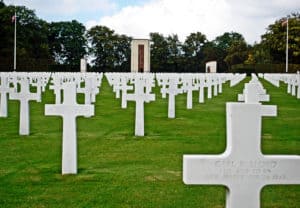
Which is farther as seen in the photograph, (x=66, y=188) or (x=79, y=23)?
(x=79, y=23)

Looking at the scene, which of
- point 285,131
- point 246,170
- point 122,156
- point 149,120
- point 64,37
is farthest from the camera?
point 64,37

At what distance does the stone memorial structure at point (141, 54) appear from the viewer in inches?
2202

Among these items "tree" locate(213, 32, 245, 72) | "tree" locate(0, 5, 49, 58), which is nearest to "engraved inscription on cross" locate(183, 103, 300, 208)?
"tree" locate(0, 5, 49, 58)

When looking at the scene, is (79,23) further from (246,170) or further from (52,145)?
(246,170)

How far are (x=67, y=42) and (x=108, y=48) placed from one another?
6.27 meters

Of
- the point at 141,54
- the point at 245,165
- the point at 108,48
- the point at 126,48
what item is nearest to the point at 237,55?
the point at 126,48

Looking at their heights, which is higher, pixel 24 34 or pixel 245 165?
pixel 24 34

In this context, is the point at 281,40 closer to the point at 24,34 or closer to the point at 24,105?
the point at 24,34

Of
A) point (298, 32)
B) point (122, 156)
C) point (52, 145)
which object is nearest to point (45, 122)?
point (52, 145)

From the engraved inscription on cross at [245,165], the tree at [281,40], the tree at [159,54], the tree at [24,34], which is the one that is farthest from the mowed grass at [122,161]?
the tree at [159,54]

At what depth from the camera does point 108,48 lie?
77.8 m

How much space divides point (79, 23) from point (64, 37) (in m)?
4.69

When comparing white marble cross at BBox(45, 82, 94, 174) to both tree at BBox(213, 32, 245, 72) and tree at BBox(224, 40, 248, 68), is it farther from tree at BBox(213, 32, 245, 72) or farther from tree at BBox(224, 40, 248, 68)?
tree at BBox(213, 32, 245, 72)

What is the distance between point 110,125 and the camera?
11.7 meters
